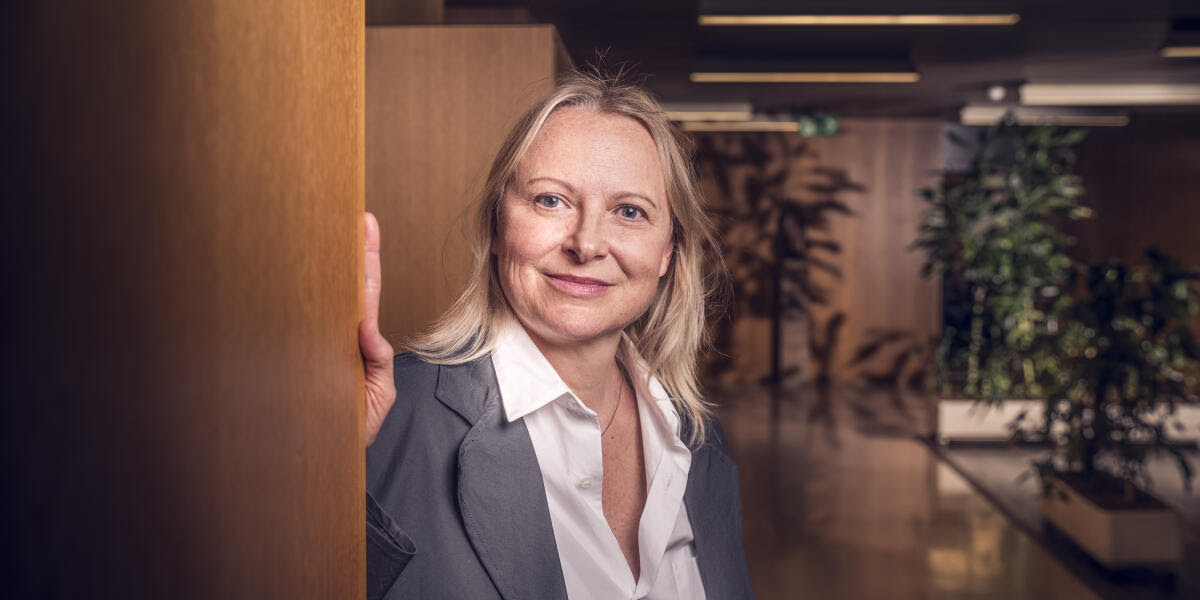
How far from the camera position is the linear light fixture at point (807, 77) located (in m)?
6.65

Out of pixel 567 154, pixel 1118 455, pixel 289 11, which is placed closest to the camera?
pixel 289 11

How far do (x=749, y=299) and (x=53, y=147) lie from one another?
9.45 meters

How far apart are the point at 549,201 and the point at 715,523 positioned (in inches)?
23.2

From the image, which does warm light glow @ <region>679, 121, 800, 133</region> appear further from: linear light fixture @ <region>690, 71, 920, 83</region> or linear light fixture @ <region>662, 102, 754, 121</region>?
linear light fixture @ <region>690, 71, 920, 83</region>

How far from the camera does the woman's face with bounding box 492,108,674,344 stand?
1.20 m

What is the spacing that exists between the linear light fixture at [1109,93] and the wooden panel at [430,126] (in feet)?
22.1

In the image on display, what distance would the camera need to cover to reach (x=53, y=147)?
279 millimetres

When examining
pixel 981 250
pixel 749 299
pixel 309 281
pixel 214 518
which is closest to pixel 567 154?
pixel 309 281

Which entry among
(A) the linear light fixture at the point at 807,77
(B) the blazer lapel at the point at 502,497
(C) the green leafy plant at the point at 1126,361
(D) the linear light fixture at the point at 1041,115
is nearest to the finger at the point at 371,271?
(B) the blazer lapel at the point at 502,497

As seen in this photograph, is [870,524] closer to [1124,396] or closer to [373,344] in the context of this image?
[1124,396]

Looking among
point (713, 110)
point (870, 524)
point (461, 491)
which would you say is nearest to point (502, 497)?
point (461, 491)

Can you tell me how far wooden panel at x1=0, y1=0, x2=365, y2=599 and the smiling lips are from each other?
0.64m

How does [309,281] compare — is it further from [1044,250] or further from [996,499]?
[1044,250]

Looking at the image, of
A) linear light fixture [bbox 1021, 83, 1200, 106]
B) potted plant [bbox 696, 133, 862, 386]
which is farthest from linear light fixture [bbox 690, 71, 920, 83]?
potted plant [bbox 696, 133, 862, 386]
